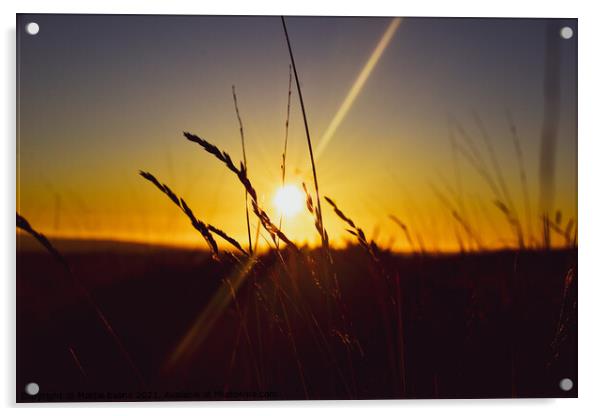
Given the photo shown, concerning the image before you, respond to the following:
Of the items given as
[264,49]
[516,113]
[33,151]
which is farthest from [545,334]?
[33,151]

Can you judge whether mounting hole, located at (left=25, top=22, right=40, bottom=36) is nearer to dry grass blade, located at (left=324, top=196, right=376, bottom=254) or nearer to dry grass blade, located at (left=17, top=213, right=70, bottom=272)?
dry grass blade, located at (left=17, top=213, right=70, bottom=272)

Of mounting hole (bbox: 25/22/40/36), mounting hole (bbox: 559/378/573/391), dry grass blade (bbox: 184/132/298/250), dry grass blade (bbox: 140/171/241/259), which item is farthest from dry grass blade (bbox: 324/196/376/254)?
mounting hole (bbox: 25/22/40/36)

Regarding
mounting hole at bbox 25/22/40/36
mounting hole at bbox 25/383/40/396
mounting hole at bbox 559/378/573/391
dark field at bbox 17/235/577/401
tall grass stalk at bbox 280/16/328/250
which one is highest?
mounting hole at bbox 25/22/40/36

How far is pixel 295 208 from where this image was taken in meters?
1.66

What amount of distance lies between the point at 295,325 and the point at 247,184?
1.30ft

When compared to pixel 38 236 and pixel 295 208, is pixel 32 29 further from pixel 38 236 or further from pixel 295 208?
pixel 295 208

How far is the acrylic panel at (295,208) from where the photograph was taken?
5.41 feet

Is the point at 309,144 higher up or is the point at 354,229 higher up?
the point at 309,144

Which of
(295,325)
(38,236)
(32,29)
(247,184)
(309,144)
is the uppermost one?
(32,29)

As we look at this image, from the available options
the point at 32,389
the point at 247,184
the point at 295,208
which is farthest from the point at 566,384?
the point at 32,389

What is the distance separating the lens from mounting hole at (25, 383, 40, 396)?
165 centimetres

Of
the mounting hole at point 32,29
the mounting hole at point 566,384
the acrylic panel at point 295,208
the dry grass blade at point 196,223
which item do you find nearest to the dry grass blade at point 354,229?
the acrylic panel at point 295,208

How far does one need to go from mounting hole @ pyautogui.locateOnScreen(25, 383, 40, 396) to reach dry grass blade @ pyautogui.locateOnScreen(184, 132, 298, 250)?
0.73 metres

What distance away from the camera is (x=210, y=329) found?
1.66 m
